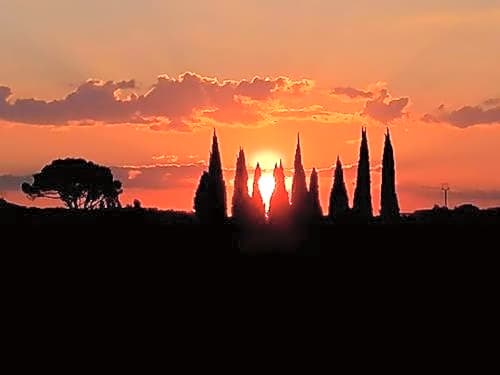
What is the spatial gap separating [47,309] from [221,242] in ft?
38.0

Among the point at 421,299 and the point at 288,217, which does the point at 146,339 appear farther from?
the point at 288,217

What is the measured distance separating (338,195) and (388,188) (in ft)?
18.4

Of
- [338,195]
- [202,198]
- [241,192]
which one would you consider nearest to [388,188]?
[338,195]

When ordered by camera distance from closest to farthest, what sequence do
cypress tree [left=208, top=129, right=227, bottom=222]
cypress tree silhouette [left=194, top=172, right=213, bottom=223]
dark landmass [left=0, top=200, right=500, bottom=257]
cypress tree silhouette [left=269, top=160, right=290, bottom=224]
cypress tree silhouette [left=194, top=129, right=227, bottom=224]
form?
dark landmass [left=0, top=200, right=500, bottom=257], cypress tree silhouette [left=194, top=129, right=227, bottom=224], cypress tree silhouette [left=194, top=172, right=213, bottom=223], cypress tree [left=208, top=129, right=227, bottom=222], cypress tree silhouette [left=269, top=160, right=290, bottom=224]

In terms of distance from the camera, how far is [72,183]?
333 ft

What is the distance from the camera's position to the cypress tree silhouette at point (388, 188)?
83438 mm

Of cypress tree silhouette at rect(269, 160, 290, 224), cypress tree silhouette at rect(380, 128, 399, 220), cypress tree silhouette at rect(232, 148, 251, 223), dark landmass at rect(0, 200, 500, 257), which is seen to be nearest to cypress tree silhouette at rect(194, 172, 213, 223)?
cypress tree silhouette at rect(232, 148, 251, 223)

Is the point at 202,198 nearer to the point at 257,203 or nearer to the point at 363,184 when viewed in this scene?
the point at 257,203

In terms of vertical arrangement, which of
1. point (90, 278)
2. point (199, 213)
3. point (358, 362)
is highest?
point (199, 213)

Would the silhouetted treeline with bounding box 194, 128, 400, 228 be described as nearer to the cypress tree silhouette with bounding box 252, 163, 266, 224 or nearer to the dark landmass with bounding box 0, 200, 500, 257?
the cypress tree silhouette with bounding box 252, 163, 266, 224

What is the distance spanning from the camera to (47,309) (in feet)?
113

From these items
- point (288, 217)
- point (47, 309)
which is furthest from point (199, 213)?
point (47, 309)

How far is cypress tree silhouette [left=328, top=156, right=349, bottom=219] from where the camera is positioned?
87562 mm

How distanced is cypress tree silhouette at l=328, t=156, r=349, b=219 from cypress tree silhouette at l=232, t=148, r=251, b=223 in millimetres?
7449
